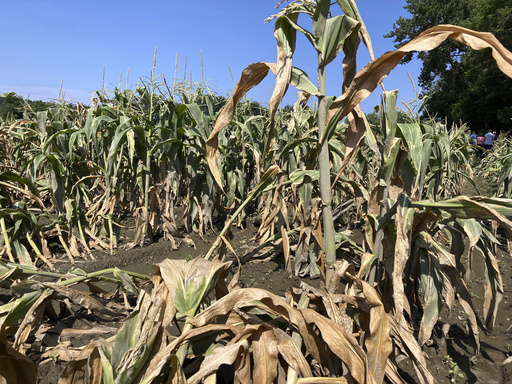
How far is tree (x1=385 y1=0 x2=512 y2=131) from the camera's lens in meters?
17.0

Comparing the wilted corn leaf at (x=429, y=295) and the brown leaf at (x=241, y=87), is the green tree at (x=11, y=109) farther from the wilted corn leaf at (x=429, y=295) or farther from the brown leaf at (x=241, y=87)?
the wilted corn leaf at (x=429, y=295)

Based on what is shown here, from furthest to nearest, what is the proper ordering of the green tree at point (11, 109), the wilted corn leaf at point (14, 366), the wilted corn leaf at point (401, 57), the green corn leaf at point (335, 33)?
the green tree at point (11, 109) → the green corn leaf at point (335, 33) → the wilted corn leaf at point (14, 366) → the wilted corn leaf at point (401, 57)

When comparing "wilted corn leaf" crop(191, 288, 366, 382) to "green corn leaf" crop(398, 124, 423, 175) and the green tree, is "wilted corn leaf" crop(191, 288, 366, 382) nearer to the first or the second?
"green corn leaf" crop(398, 124, 423, 175)

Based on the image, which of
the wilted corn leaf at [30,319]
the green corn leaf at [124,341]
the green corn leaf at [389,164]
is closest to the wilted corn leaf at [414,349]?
the green corn leaf at [389,164]

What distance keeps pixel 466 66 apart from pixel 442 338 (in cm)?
2541

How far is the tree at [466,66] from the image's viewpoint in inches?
668

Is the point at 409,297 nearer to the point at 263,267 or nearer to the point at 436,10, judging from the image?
the point at 263,267

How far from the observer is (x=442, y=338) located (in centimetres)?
173

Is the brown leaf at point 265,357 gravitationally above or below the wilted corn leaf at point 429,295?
below

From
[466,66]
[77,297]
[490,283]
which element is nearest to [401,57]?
[490,283]

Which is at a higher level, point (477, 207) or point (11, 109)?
point (11, 109)

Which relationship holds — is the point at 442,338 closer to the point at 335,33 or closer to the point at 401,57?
the point at 401,57

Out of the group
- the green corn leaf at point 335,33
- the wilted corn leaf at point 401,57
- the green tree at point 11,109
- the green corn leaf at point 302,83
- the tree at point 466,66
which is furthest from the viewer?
the tree at point 466,66

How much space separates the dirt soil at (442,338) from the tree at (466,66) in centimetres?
1666
